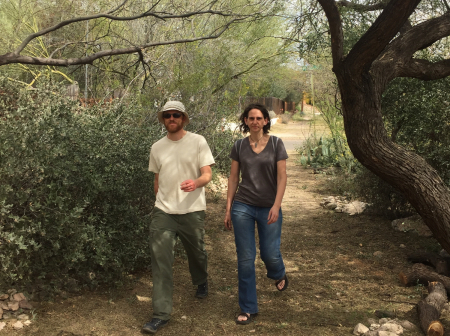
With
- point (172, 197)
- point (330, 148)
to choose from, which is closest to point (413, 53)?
point (172, 197)

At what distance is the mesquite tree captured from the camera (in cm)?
518

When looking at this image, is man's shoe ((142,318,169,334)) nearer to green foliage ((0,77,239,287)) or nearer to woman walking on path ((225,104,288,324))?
woman walking on path ((225,104,288,324))

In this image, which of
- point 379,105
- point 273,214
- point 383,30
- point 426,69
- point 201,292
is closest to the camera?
point 273,214

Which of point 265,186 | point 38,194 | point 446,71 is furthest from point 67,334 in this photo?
point 446,71

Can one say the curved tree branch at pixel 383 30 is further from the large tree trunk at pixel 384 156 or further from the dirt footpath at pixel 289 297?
the dirt footpath at pixel 289 297

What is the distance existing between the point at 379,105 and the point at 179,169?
2.33m

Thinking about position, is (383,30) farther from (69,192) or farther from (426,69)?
(69,192)

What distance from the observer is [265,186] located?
167 inches

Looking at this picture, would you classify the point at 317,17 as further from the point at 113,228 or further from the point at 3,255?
the point at 3,255

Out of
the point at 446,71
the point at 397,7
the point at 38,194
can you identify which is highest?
the point at 397,7

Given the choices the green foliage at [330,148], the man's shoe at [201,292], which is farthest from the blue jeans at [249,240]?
the green foliage at [330,148]

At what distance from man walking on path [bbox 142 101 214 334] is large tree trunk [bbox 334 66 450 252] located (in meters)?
1.86

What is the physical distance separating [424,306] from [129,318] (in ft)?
8.00

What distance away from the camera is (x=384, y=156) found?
5.40 m
